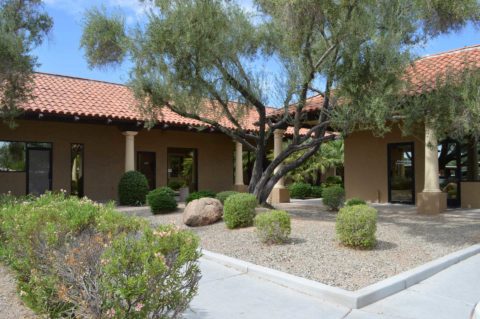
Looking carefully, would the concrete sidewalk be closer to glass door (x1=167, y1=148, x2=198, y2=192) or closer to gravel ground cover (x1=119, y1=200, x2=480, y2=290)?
gravel ground cover (x1=119, y1=200, x2=480, y2=290)

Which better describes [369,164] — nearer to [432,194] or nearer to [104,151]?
[432,194]

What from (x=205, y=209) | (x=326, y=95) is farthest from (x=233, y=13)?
(x=205, y=209)

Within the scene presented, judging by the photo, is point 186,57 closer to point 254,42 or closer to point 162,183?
point 254,42

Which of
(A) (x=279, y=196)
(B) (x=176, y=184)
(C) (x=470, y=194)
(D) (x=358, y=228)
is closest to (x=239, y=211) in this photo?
(D) (x=358, y=228)

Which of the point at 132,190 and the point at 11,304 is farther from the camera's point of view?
the point at 132,190

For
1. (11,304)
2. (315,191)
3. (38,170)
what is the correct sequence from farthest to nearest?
1. (315,191)
2. (38,170)
3. (11,304)

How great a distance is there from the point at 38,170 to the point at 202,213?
902cm

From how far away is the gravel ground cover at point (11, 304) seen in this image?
4.25 metres

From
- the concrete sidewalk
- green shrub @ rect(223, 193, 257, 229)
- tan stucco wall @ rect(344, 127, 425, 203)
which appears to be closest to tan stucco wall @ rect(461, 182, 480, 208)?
tan stucco wall @ rect(344, 127, 425, 203)

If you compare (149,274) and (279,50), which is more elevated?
(279,50)

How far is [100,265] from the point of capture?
3.34 m

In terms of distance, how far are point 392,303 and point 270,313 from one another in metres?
1.44

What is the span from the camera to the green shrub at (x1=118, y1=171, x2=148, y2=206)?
1498cm

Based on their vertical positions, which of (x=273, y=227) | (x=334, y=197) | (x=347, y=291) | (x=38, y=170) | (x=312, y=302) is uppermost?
(x=38, y=170)
